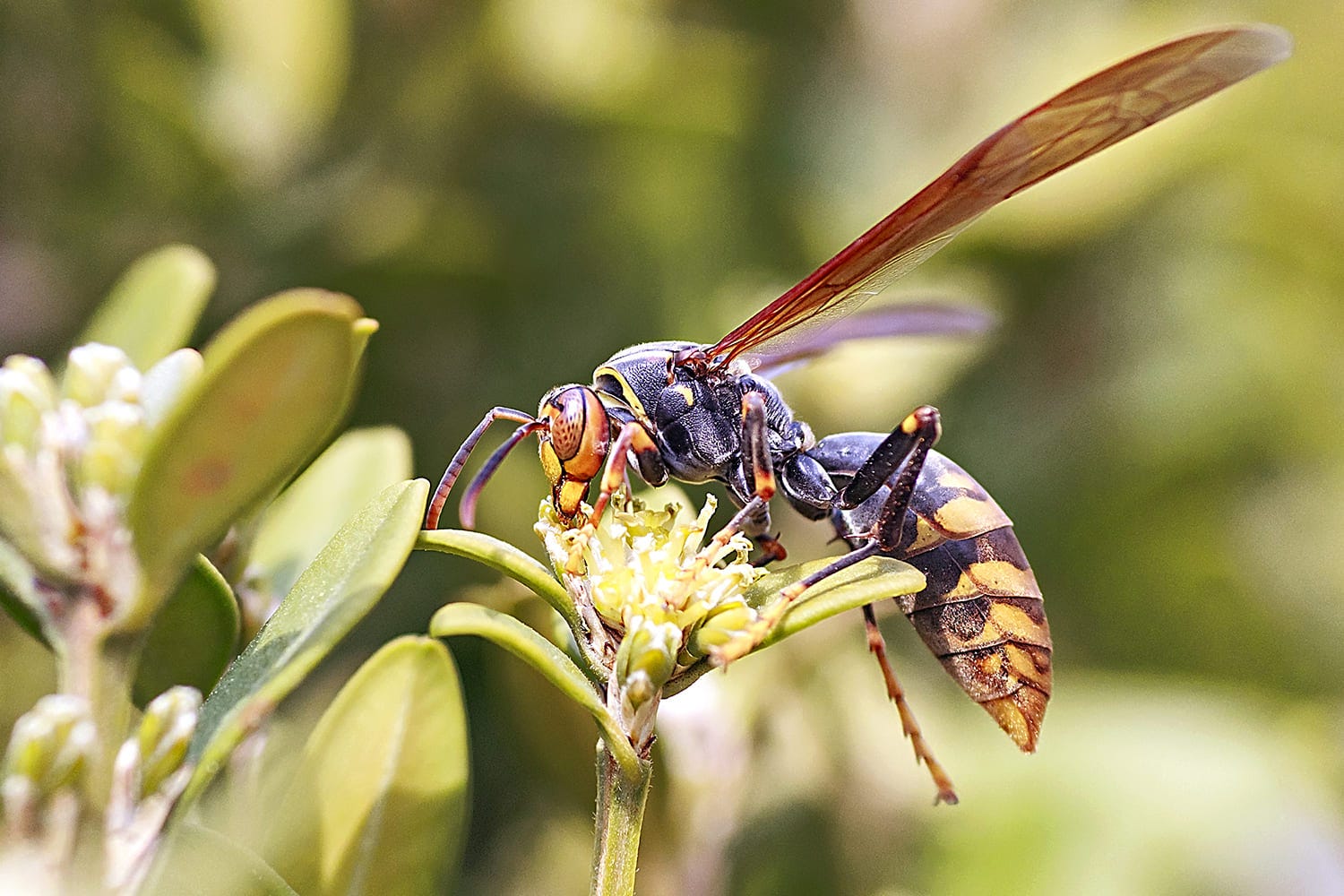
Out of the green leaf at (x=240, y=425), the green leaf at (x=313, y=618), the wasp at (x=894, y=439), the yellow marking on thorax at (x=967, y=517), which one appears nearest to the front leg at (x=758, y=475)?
the wasp at (x=894, y=439)

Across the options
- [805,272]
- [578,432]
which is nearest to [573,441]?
[578,432]

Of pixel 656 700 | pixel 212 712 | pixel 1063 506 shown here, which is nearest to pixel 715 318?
pixel 1063 506

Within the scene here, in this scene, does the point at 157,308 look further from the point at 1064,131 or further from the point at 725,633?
the point at 1064,131

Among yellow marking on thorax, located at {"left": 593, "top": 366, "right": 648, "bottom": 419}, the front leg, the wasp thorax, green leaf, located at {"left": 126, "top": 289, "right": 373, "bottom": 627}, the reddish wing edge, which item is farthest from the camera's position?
yellow marking on thorax, located at {"left": 593, "top": 366, "right": 648, "bottom": 419}

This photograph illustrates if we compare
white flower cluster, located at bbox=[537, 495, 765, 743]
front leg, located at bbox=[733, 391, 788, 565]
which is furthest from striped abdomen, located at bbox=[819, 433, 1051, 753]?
white flower cluster, located at bbox=[537, 495, 765, 743]

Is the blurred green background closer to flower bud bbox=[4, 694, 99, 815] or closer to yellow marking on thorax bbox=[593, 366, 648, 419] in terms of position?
yellow marking on thorax bbox=[593, 366, 648, 419]

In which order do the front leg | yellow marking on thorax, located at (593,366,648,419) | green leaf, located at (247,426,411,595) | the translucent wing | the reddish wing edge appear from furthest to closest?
the translucent wing → yellow marking on thorax, located at (593,366,648,419) → the front leg → green leaf, located at (247,426,411,595) → the reddish wing edge
